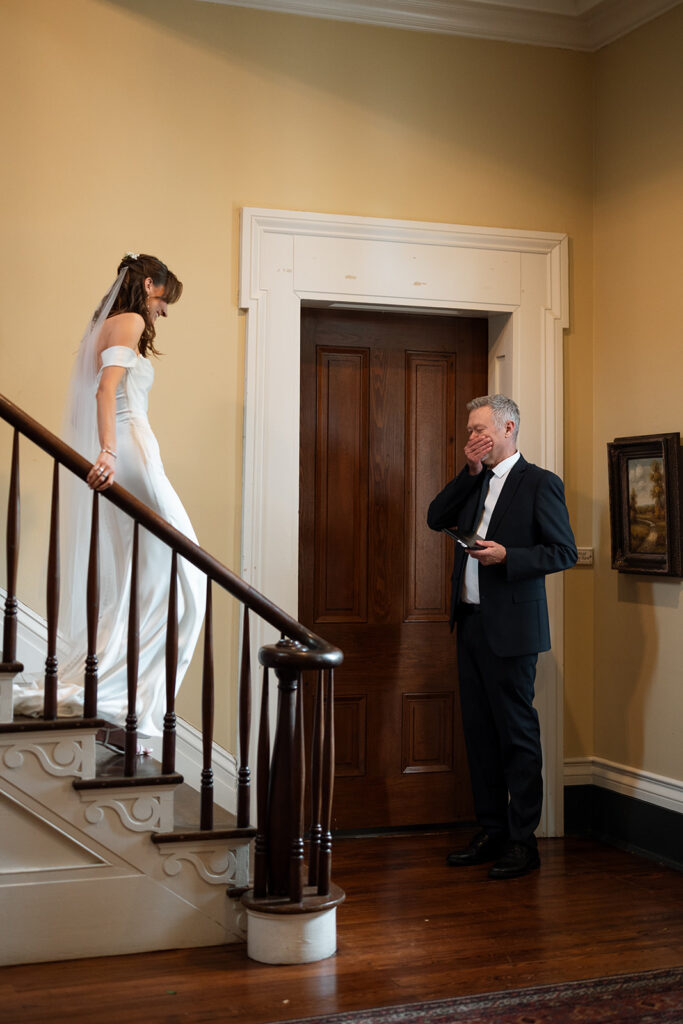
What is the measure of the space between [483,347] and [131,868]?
9.52 feet

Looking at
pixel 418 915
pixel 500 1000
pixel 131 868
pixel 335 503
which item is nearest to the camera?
pixel 500 1000

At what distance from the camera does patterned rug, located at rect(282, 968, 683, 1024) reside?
289 centimetres

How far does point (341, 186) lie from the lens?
4.81 metres

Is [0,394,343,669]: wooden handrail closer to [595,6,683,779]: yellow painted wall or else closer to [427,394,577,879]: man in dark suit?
[427,394,577,879]: man in dark suit

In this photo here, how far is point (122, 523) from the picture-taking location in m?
3.72

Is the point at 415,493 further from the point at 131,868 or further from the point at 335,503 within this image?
the point at 131,868

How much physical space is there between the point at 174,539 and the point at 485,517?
1543 mm

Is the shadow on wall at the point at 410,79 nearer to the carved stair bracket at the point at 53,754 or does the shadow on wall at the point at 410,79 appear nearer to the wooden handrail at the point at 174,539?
the wooden handrail at the point at 174,539

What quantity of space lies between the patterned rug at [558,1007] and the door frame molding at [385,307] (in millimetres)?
1836

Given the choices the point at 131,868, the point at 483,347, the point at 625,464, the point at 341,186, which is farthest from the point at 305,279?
the point at 131,868

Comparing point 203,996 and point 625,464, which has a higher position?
point 625,464

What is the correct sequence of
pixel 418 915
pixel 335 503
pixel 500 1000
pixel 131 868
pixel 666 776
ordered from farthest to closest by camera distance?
pixel 335 503 < pixel 666 776 < pixel 418 915 < pixel 131 868 < pixel 500 1000

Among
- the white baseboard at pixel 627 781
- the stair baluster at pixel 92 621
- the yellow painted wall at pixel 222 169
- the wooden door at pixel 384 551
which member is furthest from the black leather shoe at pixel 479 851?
the stair baluster at pixel 92 621

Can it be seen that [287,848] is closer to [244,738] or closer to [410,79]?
[244,738]
